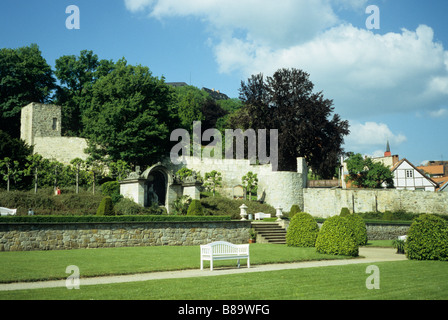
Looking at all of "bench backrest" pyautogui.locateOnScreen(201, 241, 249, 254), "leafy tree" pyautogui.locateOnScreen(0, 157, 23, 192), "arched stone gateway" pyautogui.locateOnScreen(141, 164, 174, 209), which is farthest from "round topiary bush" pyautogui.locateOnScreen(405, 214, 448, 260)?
"leafy tree" pyautogui.locateOnScreen(0, 157, 23, 192)

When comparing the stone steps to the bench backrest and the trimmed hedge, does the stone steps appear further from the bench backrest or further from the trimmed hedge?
the bench backrest

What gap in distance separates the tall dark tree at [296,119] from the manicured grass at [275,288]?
27.1m

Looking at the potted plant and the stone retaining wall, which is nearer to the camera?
the stone retaining wall

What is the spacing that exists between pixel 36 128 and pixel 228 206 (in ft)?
69.8

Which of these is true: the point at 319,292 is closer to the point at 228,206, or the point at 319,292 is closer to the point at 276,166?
the point at 228,206

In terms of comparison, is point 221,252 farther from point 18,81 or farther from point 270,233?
point 18,81

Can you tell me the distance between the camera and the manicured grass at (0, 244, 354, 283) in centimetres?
A: 1007

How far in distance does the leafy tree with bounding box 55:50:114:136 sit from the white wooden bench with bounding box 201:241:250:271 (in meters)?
35.6

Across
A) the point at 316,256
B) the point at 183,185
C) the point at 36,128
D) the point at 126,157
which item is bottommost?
the point at 316,256

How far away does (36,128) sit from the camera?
Result: 3919cm

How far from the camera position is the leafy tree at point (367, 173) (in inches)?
1875

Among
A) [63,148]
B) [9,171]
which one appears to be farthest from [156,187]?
[63,148]

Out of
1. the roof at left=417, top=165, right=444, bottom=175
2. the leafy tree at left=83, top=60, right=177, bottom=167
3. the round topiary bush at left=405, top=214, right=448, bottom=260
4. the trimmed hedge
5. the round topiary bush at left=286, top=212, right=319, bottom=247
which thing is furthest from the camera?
the roof at left=417, top=165, right=444, bottom=175
